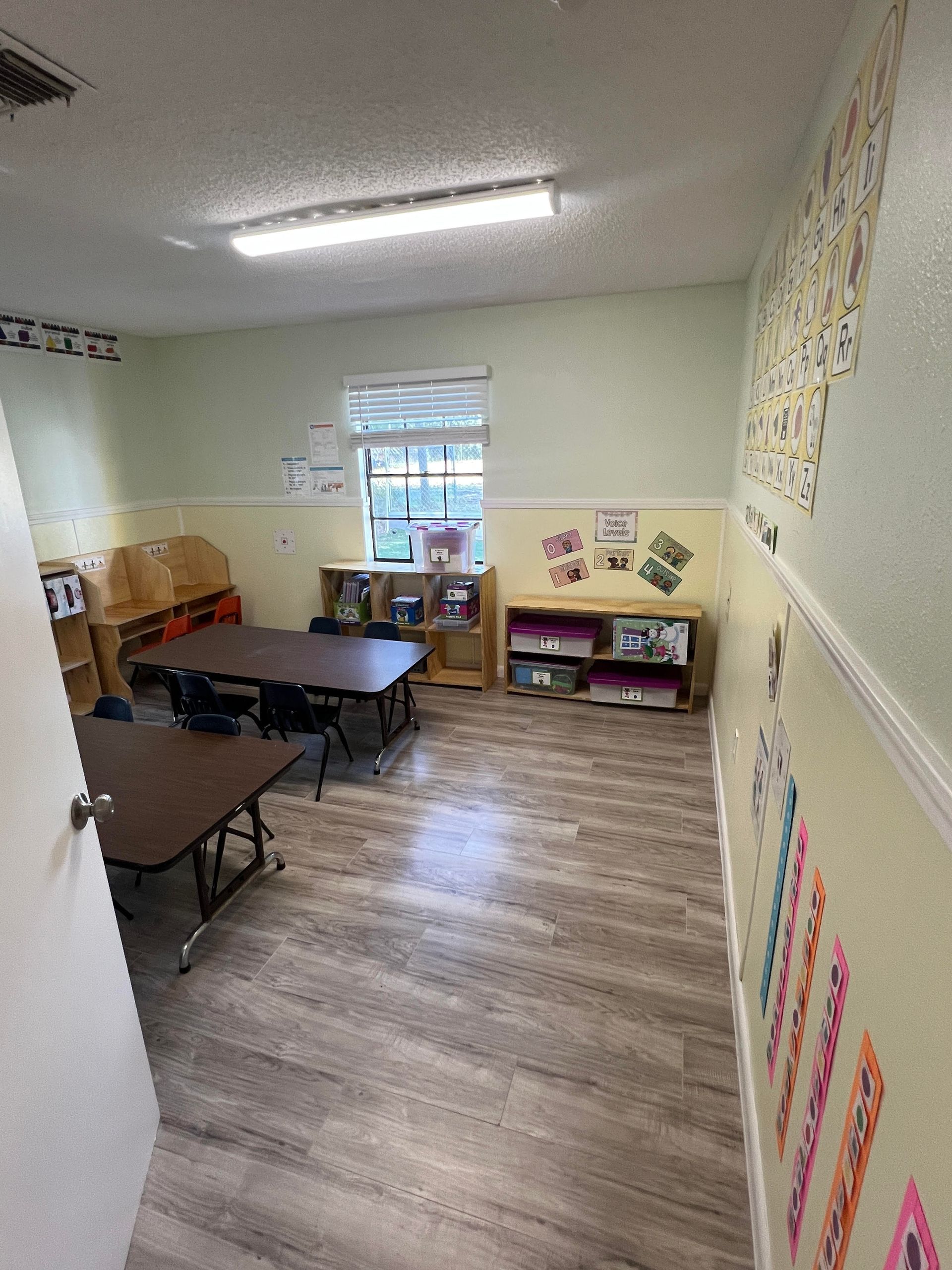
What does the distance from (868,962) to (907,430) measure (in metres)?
0.82

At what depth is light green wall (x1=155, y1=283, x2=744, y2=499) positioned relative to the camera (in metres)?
4.25

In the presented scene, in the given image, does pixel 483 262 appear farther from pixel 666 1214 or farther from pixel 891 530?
pixel 666 1214

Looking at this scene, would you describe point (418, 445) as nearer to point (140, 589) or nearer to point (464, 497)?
point (464, 497)

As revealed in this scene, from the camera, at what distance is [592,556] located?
483 cm

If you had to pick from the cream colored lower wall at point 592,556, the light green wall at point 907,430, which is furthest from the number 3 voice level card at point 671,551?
the light green wall at point 907,430

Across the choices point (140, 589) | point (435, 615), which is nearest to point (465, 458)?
point (435, 615)

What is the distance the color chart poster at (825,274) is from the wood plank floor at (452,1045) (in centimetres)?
178

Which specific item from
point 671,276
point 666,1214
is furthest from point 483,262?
point 666,1214

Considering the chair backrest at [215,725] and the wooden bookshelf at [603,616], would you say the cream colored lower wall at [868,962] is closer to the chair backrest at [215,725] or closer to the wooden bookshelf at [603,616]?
the chair backrest at [215,725]

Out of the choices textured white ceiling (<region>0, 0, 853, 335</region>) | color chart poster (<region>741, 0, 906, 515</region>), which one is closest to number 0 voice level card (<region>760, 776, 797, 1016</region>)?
color chart poster (<region>741, 0, 906, 515</region>)

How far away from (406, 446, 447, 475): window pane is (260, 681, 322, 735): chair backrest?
8.26ft

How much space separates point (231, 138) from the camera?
1996 millimetres

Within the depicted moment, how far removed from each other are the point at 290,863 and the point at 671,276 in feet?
13.6

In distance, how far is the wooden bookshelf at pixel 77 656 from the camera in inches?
180
